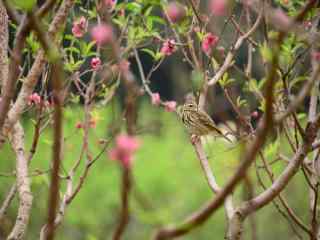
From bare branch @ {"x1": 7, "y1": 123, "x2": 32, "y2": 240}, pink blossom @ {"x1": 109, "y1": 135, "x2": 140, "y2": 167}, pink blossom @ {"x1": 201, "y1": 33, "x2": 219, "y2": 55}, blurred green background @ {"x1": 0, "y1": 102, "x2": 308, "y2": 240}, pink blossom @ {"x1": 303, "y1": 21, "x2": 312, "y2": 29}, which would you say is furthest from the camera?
blurred green background @ {"x1": 0, "y1": 102, "x2": 308, "y2": 240}

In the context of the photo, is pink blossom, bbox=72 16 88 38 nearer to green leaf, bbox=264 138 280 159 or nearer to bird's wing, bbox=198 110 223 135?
green leaf, bbox=264 138 280 159

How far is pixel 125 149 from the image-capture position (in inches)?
49.5

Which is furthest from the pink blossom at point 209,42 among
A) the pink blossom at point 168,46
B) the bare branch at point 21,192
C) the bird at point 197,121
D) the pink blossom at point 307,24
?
the bird at point 197,121

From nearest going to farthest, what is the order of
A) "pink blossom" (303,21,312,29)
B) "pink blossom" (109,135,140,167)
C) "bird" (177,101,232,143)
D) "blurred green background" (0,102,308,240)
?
"pink blossom" (109,135,140,167) → "pink blossom" (303,21,312,29) → "bird" (177,101,232,143) → "blurred green background" (0,102,308,240)

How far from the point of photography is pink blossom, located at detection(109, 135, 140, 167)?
1.22m

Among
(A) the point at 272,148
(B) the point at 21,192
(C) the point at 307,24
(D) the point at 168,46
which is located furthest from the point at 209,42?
(B) the point at 21,192

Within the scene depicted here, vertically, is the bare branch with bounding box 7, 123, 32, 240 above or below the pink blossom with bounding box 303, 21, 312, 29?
below

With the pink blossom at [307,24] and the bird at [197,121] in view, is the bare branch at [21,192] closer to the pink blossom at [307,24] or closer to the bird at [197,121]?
the pink blossom at [307,24]

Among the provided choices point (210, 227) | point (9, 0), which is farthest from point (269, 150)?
point (210, 227)

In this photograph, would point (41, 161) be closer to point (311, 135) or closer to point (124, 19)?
point (124, 19)

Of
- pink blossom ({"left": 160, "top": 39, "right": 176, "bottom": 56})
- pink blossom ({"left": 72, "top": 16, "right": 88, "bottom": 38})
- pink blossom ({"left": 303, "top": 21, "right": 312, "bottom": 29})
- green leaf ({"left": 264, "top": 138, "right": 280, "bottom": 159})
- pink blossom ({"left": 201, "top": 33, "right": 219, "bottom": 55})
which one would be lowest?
green leaf ({"left": 264, "top": 138, "right": 280, "bottom": 159})

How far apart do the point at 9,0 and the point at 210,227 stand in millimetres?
8327

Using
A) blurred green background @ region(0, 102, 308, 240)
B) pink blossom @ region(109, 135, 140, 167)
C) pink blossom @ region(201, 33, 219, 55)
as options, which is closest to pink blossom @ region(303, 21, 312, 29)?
pink blossom @ region(201, 33, 219, 55)

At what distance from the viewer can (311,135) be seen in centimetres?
189
